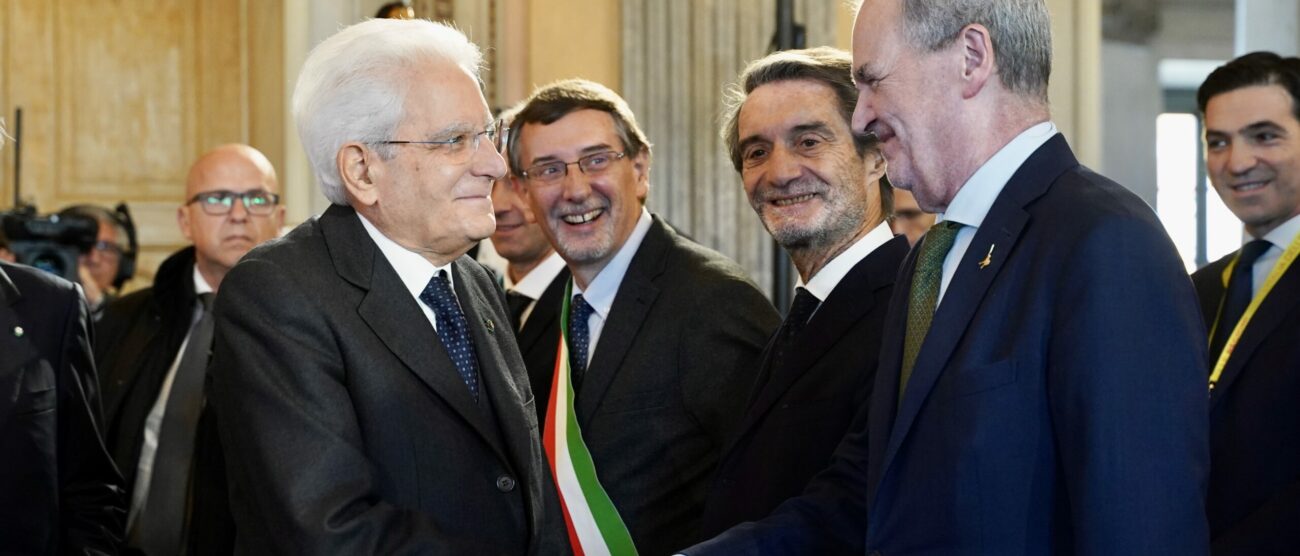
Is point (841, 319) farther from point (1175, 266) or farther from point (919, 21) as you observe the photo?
point (1175, 266)

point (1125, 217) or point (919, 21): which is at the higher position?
point (919, 21)

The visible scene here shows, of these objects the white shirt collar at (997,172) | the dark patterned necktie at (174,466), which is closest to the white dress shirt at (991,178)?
the white shirt collar at (997,172)

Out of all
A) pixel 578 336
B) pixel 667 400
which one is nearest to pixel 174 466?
pixel 578 336

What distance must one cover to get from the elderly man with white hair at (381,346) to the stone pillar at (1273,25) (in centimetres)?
470

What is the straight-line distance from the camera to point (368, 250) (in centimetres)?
199

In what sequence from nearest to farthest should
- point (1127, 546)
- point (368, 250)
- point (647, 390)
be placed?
1. point (1127, 546)
2. point (368, 250)
3. point (647, 390)

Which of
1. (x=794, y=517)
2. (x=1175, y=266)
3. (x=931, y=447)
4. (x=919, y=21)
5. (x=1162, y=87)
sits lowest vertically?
(x=794, y=517)

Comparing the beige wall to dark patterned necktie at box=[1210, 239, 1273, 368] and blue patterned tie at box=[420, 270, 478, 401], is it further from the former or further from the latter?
blue patterned tie at box=[420, 270, 478, 401]

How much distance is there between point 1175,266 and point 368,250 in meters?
1.06

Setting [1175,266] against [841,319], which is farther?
[841,319]

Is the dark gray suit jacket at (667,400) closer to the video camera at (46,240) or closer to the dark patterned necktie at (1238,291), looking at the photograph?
the dark patterned necktie at (1238,291)

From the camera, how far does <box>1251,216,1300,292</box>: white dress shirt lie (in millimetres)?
2705

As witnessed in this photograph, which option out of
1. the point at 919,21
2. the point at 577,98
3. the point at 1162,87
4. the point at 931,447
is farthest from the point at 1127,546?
the point at 1162,87

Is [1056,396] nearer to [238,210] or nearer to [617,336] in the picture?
[617,336]
